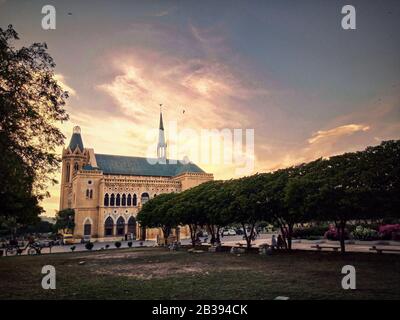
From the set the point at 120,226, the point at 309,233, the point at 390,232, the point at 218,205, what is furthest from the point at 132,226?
the point at 390,232

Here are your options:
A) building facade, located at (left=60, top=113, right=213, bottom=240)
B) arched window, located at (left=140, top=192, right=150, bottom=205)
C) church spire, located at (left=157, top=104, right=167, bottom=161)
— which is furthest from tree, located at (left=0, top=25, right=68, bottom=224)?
church spire, located at (left=157, top=104, right=167, bottom=161)

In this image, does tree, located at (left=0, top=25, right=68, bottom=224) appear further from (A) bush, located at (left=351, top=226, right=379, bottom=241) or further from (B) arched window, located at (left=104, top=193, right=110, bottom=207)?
(B) arched window, located at (left=104, top=193, right=110, bottom=207)

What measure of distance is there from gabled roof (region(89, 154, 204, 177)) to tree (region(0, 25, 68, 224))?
54880 mm

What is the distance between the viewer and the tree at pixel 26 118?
1312 cm

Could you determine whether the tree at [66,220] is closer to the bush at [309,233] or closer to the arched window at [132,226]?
the arched window at [132,226]

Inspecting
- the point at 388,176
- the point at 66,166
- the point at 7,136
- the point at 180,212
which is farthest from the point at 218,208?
the point at 66,166

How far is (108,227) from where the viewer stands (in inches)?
2472

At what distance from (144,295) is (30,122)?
934 centimetres

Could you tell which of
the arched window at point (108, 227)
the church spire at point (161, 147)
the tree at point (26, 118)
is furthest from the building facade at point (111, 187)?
the tree at point (26, 118)

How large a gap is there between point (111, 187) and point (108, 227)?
783cm

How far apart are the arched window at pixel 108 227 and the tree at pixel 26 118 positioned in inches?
1871

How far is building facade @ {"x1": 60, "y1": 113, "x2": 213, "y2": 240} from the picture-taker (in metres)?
62.2

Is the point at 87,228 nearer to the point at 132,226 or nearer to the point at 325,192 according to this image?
the point at 132,226
